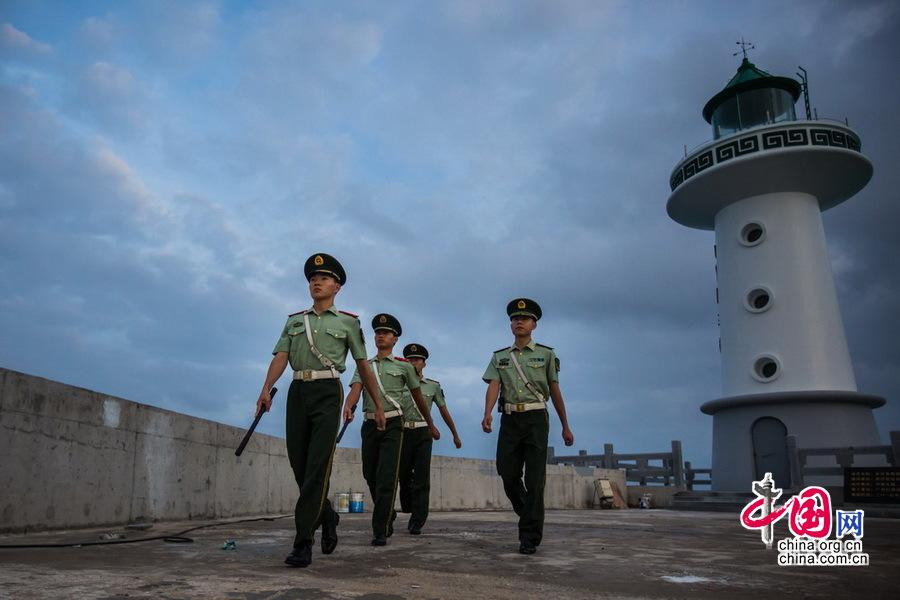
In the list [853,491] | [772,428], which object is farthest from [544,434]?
[772,428]

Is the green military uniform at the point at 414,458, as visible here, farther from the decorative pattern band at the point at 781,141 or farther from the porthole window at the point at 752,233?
the decorative pattern band at the point at 781,141

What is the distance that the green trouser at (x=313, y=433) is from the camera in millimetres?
4281

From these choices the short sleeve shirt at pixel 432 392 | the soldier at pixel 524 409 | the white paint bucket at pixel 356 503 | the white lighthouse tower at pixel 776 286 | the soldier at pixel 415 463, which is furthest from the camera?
the white lighthouse tower at pixel 776 286

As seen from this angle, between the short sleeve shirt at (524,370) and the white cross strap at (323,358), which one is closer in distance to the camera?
the white cross strap at (323,358)

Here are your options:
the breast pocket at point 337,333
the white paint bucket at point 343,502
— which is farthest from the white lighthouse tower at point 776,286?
the breast pocket at point 337,333

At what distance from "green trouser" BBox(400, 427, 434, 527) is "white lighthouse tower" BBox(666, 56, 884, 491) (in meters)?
12.8

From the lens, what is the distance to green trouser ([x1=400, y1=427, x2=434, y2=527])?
6832mm

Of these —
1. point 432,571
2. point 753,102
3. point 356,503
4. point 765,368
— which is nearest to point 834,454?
point 765,368

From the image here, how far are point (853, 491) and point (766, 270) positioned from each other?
6.56 m

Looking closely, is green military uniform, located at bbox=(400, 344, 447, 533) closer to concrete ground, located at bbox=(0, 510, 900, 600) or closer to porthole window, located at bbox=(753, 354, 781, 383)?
concrete ground, located at bbox=(0, 510, 900, 600)

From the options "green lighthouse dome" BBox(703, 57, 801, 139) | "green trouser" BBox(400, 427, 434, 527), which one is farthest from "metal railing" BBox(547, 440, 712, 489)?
"green trouser" BBox(400, 427, 434, 527)

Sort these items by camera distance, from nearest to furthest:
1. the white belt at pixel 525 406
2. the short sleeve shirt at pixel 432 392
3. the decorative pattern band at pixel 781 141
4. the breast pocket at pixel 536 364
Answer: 1. the white belt at pixel 525 406
2. the breast pocket at pixel 536 364
3. the short sleeve shirt at pixel 432 392
4. the decorative pattern band at pixel 781 141

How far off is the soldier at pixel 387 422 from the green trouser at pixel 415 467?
0.14 meters

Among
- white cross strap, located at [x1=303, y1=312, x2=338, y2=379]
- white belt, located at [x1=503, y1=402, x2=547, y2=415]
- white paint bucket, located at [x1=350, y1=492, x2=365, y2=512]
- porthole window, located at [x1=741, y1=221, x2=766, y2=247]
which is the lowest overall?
white paint bucket, located at [x1=350, y1=492, x2=365, y2=512]
